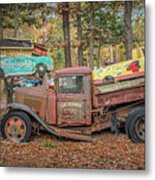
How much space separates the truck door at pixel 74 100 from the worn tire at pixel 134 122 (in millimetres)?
267

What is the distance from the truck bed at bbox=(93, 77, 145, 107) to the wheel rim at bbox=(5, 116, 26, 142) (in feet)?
1.71

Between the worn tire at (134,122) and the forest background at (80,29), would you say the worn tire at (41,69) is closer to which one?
the forest background at (80,29)

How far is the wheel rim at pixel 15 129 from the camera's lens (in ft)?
9.27

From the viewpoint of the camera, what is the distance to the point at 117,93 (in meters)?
2.75

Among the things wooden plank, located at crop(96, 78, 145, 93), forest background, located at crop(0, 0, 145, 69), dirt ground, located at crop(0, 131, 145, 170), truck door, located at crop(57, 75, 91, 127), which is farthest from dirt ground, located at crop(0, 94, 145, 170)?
forest background, located at crop(0, 0, 145, 69)

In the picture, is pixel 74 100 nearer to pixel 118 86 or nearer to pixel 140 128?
pixel 118 86

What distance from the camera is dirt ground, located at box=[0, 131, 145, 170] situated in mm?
2719

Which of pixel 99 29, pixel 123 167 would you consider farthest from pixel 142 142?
pixel 99 29

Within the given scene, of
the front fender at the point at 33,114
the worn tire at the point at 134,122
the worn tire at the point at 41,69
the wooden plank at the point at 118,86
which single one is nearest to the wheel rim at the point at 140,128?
the worn tire at the point at 134,122

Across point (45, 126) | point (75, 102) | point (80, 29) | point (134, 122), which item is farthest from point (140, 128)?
point (80, 29)

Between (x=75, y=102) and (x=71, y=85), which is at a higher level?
(x=71, y=85)

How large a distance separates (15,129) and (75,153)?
0.44 metres

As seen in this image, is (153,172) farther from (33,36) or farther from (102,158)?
(33,36)

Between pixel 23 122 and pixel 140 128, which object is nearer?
pixel 140 128
